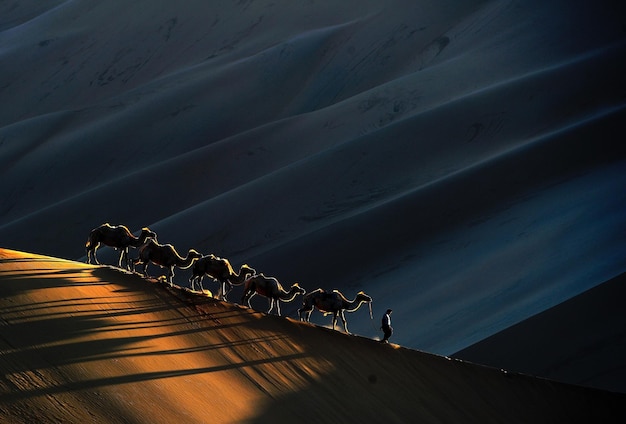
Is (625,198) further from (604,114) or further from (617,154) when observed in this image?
(604,114)

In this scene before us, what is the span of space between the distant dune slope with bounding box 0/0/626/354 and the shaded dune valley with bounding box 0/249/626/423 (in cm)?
654

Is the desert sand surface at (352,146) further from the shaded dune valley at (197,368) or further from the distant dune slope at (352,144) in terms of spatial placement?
the shaded dune valley at (197,368)

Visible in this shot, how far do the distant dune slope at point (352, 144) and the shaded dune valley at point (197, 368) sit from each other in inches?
257

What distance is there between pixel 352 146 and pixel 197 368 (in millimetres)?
30243

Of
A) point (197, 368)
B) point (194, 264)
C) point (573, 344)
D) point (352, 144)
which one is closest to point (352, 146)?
point (352, 144)

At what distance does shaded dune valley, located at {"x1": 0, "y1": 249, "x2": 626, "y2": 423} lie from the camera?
9.81 metres

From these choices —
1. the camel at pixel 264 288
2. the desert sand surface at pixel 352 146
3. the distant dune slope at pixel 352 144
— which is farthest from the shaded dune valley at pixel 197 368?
the distant dune slope at pixel 352 144

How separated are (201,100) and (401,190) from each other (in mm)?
22301

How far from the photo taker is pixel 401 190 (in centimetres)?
3669

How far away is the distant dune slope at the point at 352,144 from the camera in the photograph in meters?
27.5

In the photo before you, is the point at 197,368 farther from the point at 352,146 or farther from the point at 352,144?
the point at 352,144

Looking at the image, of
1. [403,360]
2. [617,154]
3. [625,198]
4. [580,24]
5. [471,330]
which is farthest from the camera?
[580,24]

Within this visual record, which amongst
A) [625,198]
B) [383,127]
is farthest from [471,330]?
[383,127]

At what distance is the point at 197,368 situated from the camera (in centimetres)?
1097
